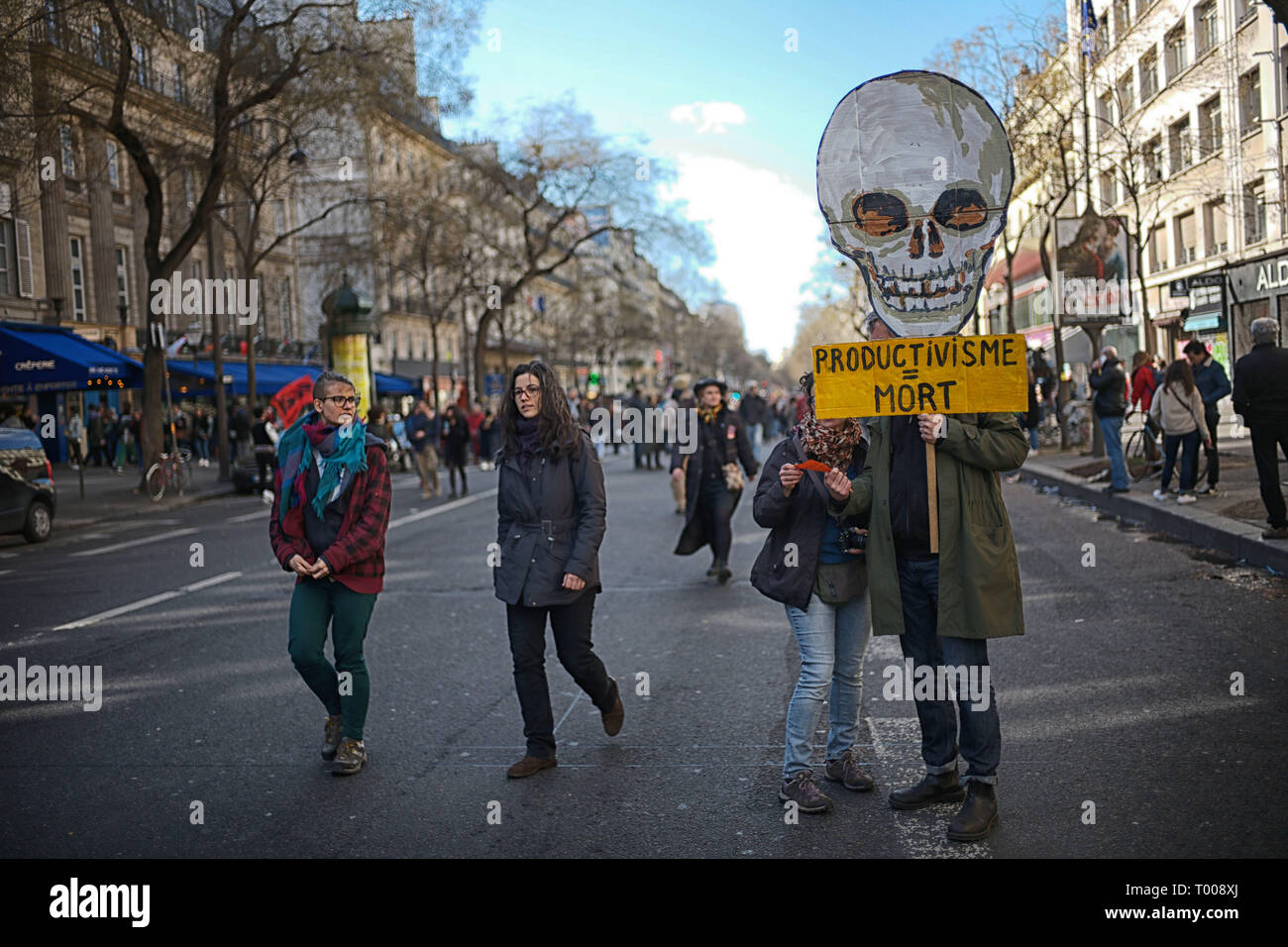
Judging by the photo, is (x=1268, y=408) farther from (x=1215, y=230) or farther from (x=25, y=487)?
(x=1215, y=230)

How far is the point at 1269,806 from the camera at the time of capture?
4.46 metres

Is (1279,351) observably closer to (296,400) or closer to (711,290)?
(296,400)

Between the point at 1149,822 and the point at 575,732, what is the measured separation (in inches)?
106

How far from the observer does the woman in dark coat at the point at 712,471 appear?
10.5m

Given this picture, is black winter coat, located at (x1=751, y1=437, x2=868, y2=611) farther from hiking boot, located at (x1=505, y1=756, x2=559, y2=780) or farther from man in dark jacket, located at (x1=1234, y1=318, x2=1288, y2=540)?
man in dark jacket, located at (x1=1234, y1=318, x2=1288, y2=540)

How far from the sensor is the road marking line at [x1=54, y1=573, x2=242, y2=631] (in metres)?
9.29

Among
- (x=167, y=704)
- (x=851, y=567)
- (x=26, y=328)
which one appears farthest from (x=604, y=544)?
(x=26, y=328)

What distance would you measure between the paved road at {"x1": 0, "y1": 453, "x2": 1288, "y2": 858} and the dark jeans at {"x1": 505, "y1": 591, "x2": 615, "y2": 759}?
0.20m

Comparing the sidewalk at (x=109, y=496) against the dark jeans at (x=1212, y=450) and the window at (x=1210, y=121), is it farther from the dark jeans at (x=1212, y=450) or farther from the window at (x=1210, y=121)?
the window at (x=1210, y=121)

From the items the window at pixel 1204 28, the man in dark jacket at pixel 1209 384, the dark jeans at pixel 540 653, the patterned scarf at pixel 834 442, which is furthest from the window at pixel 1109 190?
the patterned scarf at pixel 834 442

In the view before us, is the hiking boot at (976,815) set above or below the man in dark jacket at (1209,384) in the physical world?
below

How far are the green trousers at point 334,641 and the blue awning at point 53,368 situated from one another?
19022mm

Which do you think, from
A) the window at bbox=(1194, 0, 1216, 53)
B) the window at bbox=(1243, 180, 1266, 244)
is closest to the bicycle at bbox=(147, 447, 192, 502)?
the window at bbox=(1243, 180, 1266, 244)
